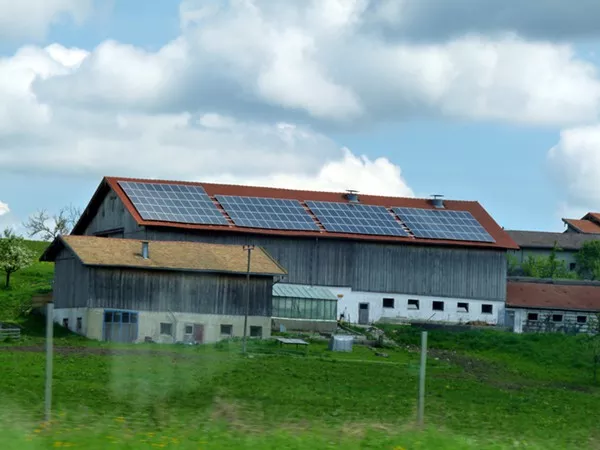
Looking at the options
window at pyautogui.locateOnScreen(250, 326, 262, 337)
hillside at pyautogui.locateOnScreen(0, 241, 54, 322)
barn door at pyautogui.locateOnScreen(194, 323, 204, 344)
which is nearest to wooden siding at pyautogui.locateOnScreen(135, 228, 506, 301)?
window at pyautogui.locateOnScreen(250, 326, 262, 337)

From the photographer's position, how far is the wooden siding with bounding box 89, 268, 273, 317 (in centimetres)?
6250

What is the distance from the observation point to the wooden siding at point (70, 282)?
63.0 m

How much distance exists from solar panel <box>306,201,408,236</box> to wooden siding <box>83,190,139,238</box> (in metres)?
11.4

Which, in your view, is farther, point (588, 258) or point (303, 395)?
point (588, 258)

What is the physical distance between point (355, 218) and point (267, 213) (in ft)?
18.3

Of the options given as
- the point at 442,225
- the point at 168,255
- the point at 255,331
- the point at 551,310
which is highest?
the point at 442,225

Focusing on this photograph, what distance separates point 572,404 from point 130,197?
3585cm

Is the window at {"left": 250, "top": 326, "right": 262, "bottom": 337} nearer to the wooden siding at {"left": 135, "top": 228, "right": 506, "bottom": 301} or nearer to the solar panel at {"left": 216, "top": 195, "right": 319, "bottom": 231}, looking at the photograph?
the wooden siding at {"left": 135, "top": 228, "right": 506, "bottom": 301}

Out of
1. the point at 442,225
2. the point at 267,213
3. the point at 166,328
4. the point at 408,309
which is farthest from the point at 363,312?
the point at 166,328

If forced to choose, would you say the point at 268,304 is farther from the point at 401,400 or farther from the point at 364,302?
the point at 401,400

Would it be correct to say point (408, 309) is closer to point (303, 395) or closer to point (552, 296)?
point (552, 296)

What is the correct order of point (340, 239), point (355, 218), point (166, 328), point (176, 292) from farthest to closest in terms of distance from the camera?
1. point (355, 218)
2. point (340, 239)
3. point (176, 292)
4. point (166, 328)

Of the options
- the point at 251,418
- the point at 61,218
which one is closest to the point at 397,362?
the point at 251,418

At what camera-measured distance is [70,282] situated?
65250 mm
